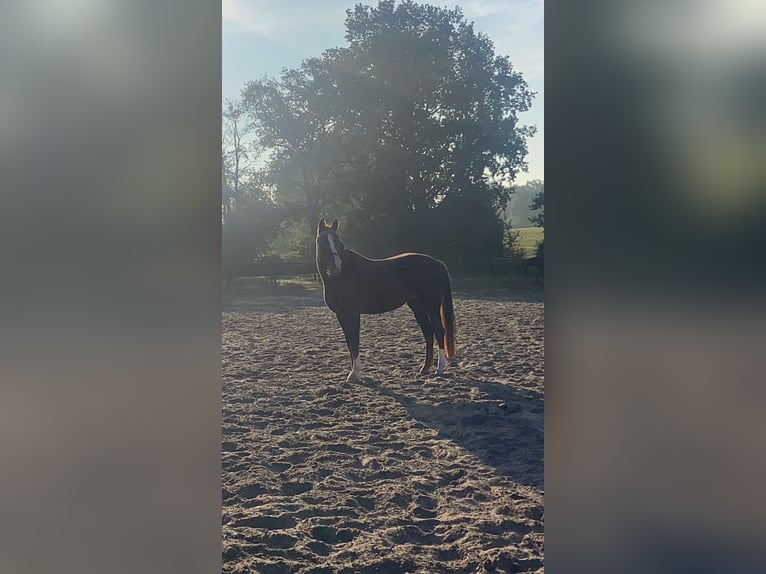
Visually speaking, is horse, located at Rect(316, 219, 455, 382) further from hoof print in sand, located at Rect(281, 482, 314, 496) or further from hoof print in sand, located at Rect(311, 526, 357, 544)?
hoof print in sand, located at Rect(311, 526, 357, 544)

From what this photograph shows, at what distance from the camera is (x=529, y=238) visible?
14.1 feet

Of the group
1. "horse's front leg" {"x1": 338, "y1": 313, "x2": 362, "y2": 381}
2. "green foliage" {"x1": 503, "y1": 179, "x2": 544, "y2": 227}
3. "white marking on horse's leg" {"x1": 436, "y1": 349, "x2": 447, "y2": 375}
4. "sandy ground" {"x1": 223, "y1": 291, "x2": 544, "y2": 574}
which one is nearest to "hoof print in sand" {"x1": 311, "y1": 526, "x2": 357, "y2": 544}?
"sandy ground" {"x1": 223, "y1": 291, "x2": 544, "y2": 574}

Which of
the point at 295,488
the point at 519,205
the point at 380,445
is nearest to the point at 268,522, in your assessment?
the point at 295,488

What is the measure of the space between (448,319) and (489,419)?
2.45 ft

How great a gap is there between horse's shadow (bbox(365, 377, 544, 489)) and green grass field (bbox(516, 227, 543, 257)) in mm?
1076

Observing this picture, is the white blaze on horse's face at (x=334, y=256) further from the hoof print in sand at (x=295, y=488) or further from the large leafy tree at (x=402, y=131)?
the hoof print in sand at (x=295, y=488)

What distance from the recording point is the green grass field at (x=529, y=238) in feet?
13.2

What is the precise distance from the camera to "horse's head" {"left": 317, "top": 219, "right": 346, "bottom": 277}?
3500 mm

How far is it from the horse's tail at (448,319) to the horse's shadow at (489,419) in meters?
0.36
